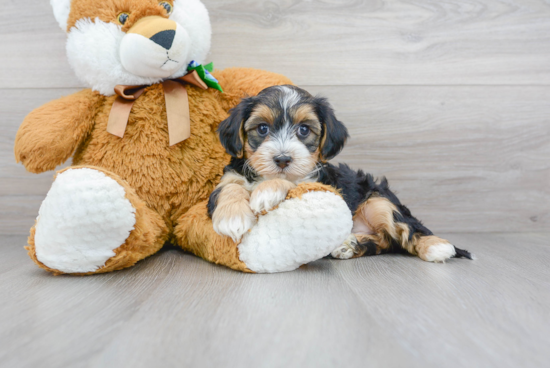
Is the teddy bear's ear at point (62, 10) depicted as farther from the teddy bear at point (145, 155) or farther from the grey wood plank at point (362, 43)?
the grey wood plank at point (362, 43)

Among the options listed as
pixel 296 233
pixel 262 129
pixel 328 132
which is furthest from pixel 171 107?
pixel 296 233

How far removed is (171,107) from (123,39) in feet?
1.07

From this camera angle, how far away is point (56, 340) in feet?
3.12

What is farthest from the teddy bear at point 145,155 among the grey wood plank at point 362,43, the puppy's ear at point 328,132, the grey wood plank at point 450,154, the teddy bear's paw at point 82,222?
the grey wood plank at point 450,154

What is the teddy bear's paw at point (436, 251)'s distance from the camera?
1739mm

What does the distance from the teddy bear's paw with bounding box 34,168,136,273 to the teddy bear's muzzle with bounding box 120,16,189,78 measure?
0.52 metres

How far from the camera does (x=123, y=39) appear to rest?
1.63m

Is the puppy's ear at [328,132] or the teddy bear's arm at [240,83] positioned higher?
the teddy bear's arm at [240,83]

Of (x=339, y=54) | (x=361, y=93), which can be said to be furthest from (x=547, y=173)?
(x=339, y=54)

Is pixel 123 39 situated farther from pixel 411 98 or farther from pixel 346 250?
pixel 411 98

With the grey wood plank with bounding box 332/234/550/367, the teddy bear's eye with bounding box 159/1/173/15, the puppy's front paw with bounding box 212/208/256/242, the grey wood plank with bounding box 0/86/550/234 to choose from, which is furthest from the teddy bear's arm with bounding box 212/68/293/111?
the grey wood plank with bounding box 332/234/550/367

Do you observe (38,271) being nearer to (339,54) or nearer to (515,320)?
(515,320)

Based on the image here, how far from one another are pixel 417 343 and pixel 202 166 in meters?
1.22

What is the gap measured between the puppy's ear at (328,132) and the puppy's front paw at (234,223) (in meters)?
0.47
